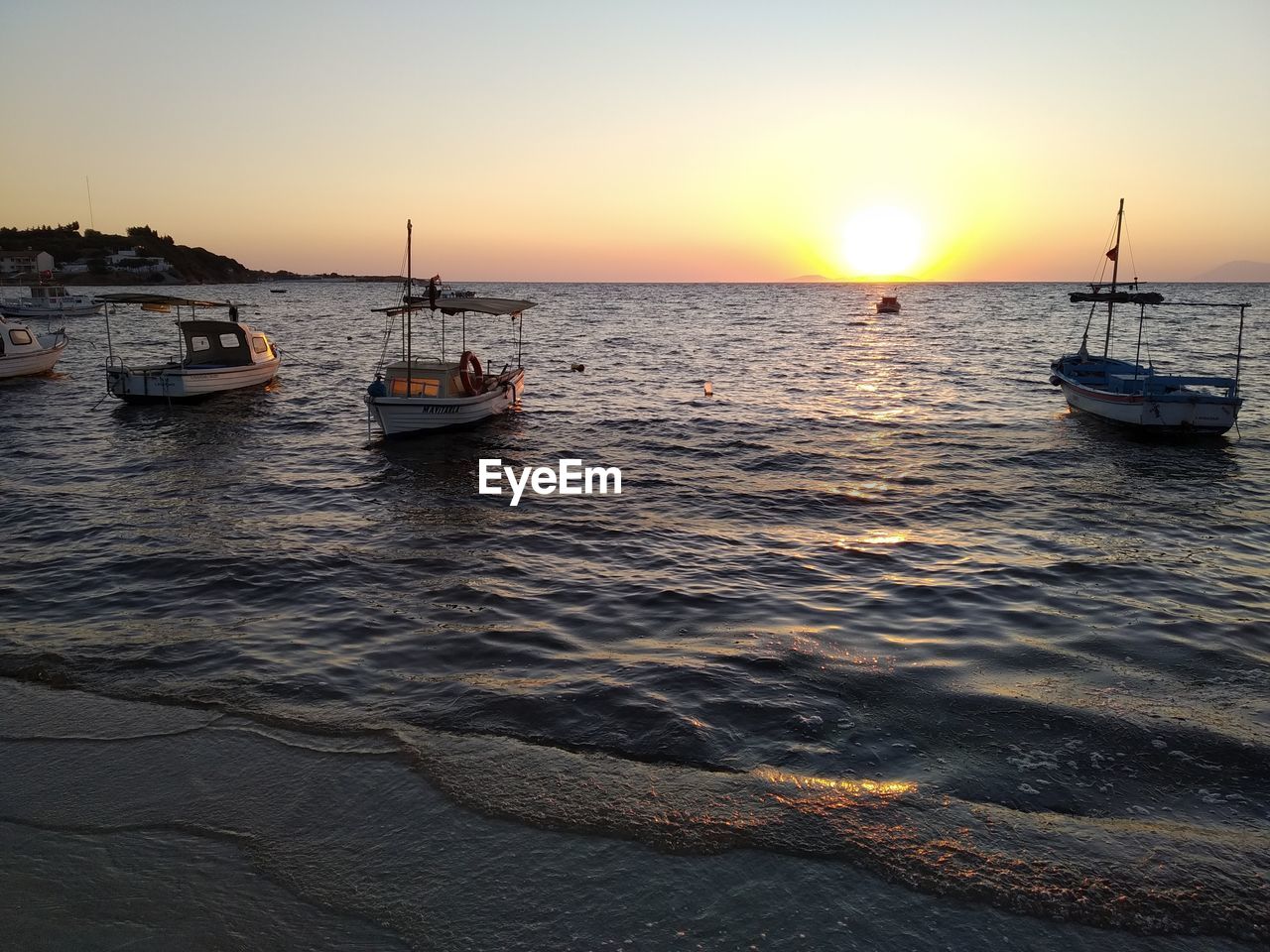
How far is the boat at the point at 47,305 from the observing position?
80125 millimetres

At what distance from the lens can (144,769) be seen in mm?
7762

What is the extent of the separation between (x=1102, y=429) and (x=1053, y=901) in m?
29.4

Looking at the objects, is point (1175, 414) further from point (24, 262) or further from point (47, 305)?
point (24, 262)

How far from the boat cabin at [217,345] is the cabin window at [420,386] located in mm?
14891

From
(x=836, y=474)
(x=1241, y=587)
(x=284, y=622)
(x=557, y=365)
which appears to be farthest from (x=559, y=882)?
(x=557, y=365)

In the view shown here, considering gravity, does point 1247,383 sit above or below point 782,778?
above

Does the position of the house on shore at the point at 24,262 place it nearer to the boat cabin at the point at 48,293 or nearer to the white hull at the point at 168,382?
the boat cabin at the point at 48,293

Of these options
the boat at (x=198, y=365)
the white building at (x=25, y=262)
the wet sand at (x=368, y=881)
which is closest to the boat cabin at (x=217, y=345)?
the boat at (x=198, y=365)

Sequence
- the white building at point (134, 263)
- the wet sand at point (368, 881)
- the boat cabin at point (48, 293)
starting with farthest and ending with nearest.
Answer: the white building at point (134, 263) < the boat cabin at point (48, 293) < the wet sand at point (368, 881)

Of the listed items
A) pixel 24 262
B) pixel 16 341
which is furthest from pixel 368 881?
pixel 24 262

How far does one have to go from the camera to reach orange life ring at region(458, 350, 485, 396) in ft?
94.4

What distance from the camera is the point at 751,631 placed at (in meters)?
12.1

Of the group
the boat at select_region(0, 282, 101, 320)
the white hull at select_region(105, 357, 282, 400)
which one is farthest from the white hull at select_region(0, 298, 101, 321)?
the white hull at select_region(105, 357, 282, 400)

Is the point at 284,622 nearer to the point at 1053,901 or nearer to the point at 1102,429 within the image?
the point at 1053,901
